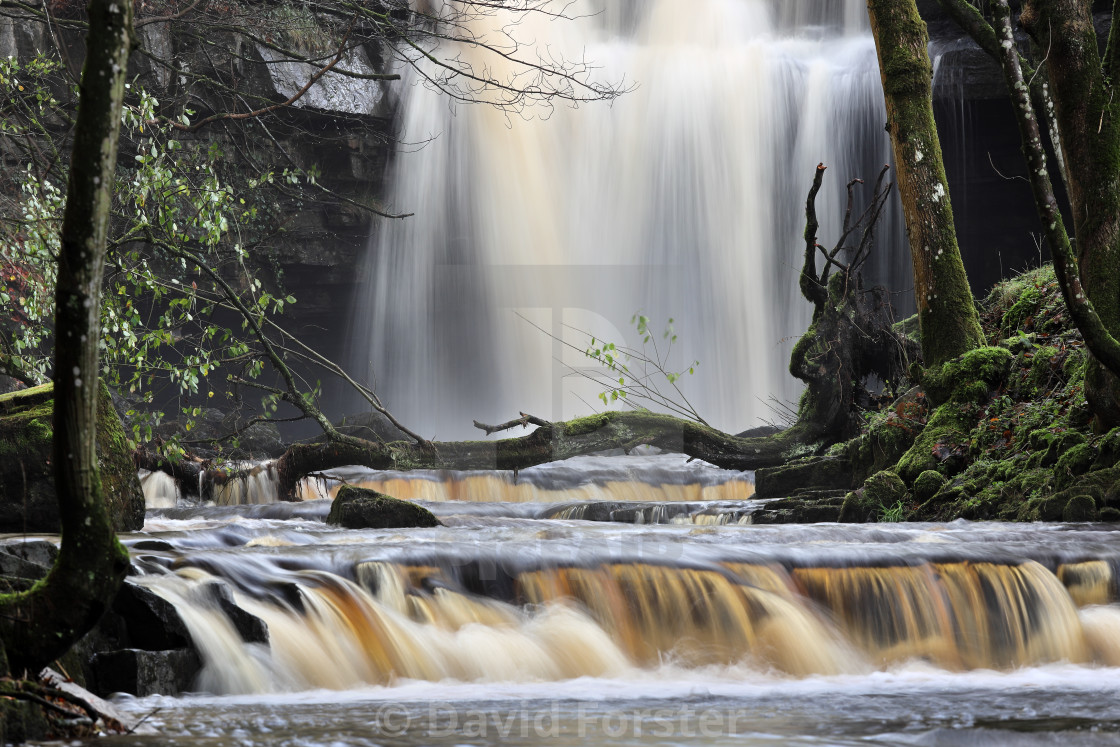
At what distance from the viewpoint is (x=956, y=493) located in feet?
25.7

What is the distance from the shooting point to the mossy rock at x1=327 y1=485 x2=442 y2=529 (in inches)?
293

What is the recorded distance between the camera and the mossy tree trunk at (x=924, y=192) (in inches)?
345

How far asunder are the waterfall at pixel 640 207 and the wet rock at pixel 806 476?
754 cm

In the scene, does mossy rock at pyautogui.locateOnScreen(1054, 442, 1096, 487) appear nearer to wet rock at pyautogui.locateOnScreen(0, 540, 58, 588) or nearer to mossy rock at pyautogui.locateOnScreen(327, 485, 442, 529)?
mossy rock at pyautogui.locateOnScreen(327, 485, 442, 529)

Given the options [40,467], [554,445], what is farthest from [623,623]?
[554,445]

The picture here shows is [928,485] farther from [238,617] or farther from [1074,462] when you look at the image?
[238,617]

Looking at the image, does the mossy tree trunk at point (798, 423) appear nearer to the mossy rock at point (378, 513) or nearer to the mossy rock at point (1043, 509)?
the mossy rock at point (378, 513)

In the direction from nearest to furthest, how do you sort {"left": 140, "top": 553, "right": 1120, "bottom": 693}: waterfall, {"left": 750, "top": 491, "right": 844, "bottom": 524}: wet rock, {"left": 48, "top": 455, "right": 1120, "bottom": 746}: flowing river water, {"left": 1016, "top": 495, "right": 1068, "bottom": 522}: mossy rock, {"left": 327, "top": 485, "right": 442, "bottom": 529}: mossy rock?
{"left": 48, "top": 455, "right": 1120, "bottom": 746}: flowing river water, {"left": 140, "top": 553, "right": 1120, "bottom": 693}: waterfall, {"left": 1016, "top": 495, "right": 1068, "bottom": 522}: mossy rock, {"left": 327, "top": 485, "right": 442, "bottom": 529}: mossy rock, {"left": 750, "top": 491, "right": 844, "bottom": 524}: wet rock

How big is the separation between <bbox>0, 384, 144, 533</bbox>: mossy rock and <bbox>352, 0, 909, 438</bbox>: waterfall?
445 inches

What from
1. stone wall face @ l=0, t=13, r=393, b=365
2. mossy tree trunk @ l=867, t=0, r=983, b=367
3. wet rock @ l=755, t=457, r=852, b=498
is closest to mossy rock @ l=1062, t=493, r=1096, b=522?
mossy tree trunk @ l=867, t=0, r=983, b=367

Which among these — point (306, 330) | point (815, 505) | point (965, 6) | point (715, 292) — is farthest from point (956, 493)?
point (306, 330)

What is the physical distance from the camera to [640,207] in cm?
1911

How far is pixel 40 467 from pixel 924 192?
25.0ft

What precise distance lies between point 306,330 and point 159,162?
1670 cm
